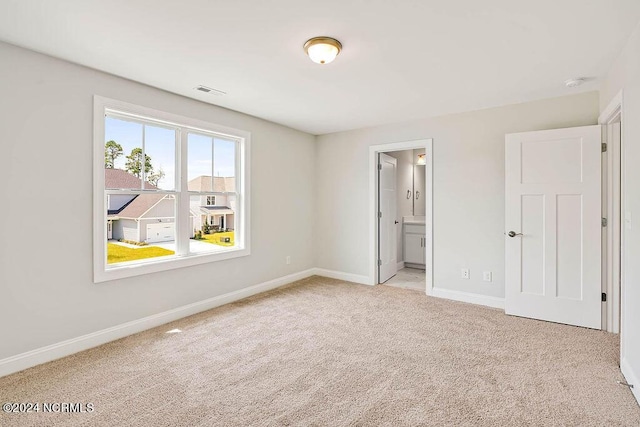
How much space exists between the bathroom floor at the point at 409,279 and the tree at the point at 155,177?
11.4ft

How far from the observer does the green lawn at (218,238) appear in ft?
12.9

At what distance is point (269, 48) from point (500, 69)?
2.01 meters

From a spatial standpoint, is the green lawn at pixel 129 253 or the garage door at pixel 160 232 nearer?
the green lawn at pixel 129 253

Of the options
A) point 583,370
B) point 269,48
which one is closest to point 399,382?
point 583,370

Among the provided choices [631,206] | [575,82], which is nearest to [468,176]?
[575,82]

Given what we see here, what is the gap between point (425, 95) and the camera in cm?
341

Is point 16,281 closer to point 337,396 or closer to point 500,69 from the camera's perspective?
point 337,396

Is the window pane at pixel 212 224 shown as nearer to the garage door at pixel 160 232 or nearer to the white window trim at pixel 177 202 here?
the white window trim at pixel 177 202

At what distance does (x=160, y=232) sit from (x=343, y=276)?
9.27 ft

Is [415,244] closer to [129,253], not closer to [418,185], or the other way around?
[418,185]

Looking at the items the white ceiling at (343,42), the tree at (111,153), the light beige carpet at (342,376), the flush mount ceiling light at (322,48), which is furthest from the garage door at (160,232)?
the flush mount ceiling light at (322,48)

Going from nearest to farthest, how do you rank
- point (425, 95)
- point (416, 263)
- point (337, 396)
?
point (337, 396)
point (425, 95)
point (416, 263)

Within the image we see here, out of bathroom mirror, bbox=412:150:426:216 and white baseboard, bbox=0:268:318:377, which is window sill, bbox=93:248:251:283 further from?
bathroom mirror, bbox=412:150:426:216

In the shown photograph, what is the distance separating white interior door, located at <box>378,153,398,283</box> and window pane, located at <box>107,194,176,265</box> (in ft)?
9.68
